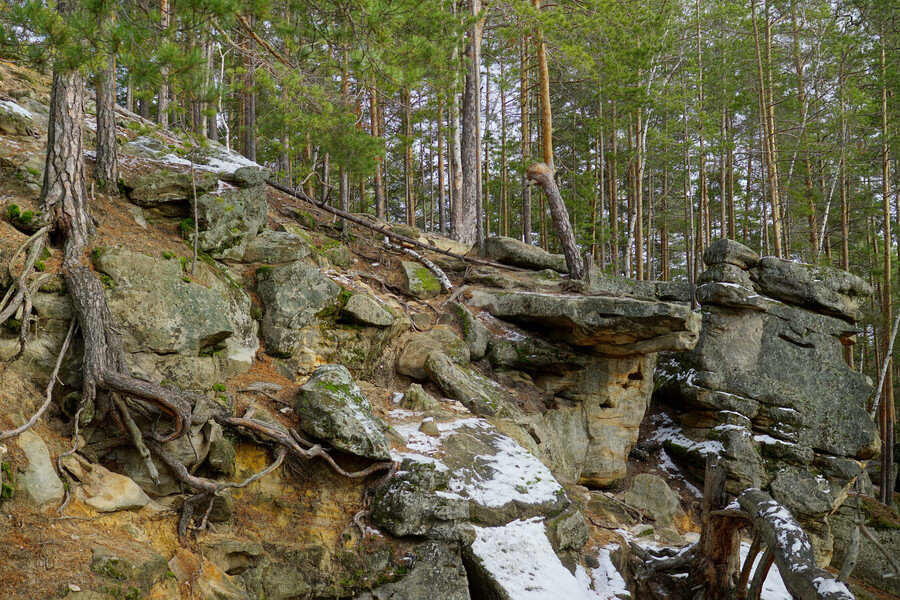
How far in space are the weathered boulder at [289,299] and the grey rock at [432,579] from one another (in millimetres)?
3528

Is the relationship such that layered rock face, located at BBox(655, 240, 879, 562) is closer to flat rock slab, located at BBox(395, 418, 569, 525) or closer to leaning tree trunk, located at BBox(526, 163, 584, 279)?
leaning tree trunk, located at BBox(526, 163, 584, 279)

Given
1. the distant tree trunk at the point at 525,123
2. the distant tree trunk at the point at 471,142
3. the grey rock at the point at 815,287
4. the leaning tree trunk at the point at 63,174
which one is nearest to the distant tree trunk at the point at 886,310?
the grey rock at the point at 815,287

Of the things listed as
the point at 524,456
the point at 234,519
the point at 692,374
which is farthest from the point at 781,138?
the point at 234,519

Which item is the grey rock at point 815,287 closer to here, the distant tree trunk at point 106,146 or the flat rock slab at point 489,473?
the flat rock slab at point 489,473

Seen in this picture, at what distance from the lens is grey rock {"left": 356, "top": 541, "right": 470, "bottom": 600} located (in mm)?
4879

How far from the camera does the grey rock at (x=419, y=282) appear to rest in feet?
34.1

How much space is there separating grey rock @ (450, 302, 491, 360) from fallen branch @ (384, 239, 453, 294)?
898 mm

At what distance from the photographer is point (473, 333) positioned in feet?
32.7

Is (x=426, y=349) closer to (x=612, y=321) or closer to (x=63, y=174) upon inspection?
(x=612, y=321)

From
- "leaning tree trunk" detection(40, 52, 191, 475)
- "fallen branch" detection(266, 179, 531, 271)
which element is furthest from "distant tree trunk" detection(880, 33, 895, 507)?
"leaning tree trunk" detection(40, 52, 191, 475)

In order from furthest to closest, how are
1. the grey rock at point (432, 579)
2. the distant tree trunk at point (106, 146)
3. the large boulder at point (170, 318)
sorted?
the distant tree trunk at point (106, 146) → the large boulder at point (170, 318) → the grey rock at point (432, 579)

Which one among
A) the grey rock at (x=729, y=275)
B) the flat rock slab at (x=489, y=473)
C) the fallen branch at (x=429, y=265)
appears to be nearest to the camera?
the flat rock slab at (x=489, y=473)

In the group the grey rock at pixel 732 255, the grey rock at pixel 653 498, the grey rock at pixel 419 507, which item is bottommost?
the grey rock at pixel 653 498

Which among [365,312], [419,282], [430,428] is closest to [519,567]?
[430,428]
